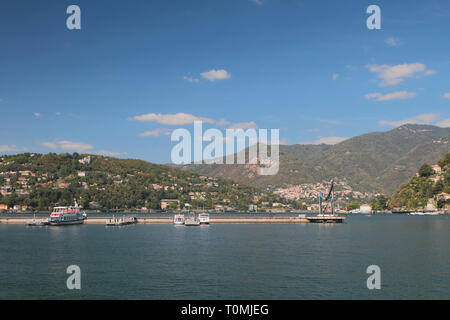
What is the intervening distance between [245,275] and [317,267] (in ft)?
33.3

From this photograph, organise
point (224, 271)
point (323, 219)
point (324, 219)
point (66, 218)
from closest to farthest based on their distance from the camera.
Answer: point (224, 271) → point (66, 218) → point (323, 219) → point (324, 219)

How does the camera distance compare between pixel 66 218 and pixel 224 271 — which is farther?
pixel 66 218

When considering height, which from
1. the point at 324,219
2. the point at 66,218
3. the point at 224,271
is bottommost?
the point at 324,219

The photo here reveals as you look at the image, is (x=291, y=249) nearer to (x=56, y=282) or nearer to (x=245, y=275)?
(x=245, y=275)

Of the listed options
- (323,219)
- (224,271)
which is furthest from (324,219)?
(224,271)

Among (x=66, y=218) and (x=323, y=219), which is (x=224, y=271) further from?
(x=323, y=219)

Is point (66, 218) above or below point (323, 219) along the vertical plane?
above

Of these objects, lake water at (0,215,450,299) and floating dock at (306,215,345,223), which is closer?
lake water at (0,215,450,299)

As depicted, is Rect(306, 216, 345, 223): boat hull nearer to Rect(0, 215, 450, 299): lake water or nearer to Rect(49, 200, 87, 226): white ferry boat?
Rect(0, 215, 450, 299): lake water

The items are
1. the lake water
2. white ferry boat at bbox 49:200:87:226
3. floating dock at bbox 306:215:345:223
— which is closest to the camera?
the lake water

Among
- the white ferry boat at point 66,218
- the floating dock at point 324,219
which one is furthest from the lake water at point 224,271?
the floating dock at point 324,219

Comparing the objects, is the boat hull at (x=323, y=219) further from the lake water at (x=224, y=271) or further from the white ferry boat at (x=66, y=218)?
the white ferry boat at (x=66, y=218)

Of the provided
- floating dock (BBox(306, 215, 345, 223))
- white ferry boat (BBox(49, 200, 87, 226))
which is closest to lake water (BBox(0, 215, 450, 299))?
white ferry boat (BBox(49, 200, 87, 226))
